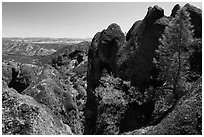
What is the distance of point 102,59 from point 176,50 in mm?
22866

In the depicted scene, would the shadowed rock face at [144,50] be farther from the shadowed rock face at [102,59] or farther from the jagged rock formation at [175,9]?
the shadowed rock face at [102,59]

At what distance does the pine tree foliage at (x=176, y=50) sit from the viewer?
36125 mm

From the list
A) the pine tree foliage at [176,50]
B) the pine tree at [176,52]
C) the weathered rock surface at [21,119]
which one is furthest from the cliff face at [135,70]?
the weathered rock surface at [21,119]

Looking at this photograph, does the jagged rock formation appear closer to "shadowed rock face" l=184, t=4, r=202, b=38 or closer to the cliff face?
the cliff face

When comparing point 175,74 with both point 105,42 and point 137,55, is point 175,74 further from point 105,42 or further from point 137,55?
point 105,42

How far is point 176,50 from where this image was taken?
38.1 m

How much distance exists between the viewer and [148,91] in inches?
1718

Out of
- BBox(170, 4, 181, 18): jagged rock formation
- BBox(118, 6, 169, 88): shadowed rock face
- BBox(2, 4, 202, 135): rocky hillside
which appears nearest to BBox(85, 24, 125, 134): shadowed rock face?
BBox(2, 4, 202, 135): rocky hillside

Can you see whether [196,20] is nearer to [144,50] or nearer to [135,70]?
[144,50]

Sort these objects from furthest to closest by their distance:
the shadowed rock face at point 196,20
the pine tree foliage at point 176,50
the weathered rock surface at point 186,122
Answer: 1. the shadowed rock face at point 196,20
2. the pine tree foliage at point 176,50
3. the weathered rock surface at point 186,122

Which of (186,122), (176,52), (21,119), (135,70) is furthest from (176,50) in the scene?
(21,119)

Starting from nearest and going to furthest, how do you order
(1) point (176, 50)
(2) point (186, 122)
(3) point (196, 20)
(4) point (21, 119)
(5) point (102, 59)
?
(2) point (186, 122) → (4) point (21, 119) → (1) point (176, 50) → (3) point (196, 20) → (5) point (102, 59)

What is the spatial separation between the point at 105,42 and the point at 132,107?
1992 centimetres

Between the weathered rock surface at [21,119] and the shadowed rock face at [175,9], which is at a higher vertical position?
the shadowed rock face at [175,9]
